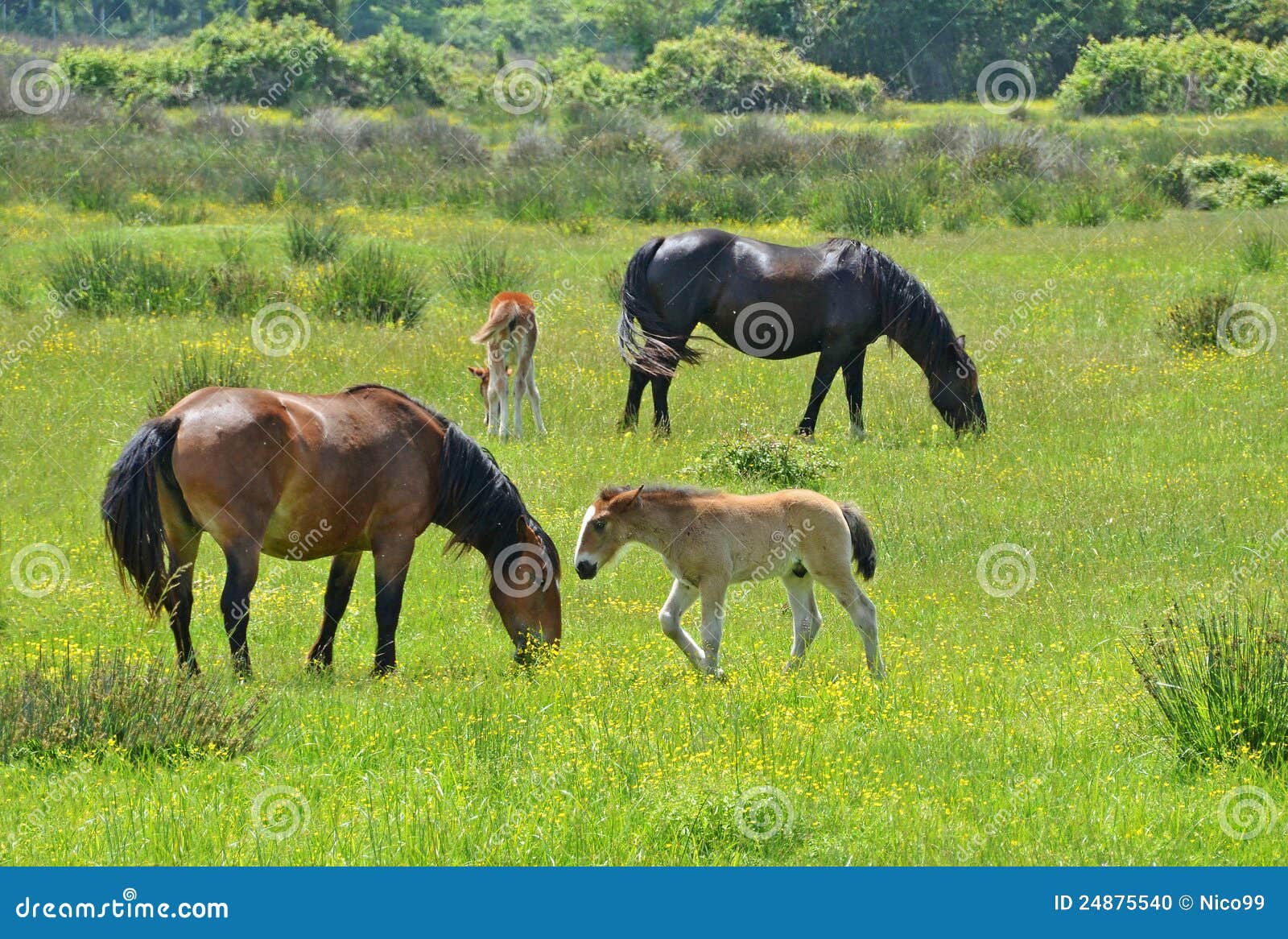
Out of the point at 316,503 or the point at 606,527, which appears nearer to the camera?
the point at 606,527

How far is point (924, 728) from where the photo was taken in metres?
7.74

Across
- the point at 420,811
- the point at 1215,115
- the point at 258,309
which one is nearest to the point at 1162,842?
Answer: the point at 420,811

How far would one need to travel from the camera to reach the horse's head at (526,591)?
9.37 meters

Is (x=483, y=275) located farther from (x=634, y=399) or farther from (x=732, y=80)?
(x=732, y=80)

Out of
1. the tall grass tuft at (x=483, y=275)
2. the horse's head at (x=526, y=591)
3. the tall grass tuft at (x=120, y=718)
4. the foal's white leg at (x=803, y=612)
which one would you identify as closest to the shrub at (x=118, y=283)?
the tall grass tuft at (x=483, y=275)

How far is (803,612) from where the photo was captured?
30.8 ft

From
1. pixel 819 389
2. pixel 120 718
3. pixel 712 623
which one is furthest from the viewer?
pixel 819 389

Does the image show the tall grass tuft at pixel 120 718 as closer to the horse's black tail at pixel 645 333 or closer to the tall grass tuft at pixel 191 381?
the tall grass tuft at pixel 191 381

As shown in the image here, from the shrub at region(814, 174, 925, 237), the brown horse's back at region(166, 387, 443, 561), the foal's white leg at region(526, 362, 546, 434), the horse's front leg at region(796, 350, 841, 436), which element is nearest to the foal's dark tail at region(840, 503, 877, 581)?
the brown horse's back at region(166, 387, 443, 561)

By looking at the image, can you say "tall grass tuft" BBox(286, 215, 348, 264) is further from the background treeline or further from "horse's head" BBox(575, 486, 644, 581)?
the background treeline

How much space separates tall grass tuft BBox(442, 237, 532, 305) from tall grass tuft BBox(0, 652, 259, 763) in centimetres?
1569

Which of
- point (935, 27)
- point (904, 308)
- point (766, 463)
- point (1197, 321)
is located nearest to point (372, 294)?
point (904, 308)

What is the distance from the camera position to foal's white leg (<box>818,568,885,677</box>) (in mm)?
9188

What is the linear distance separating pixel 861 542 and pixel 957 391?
729 centimetres
